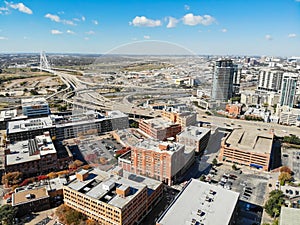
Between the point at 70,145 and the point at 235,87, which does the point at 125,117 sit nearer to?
the point at 70,145

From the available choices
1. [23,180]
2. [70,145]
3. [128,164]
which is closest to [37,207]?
[23,180]

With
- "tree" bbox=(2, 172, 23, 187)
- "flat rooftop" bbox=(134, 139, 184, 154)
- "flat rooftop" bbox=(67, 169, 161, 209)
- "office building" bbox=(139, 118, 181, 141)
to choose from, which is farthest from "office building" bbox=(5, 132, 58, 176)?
"office building" bbox=(139, 118, 181, 141)

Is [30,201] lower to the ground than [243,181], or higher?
higher

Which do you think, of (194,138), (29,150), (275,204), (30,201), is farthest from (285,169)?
(29,150)

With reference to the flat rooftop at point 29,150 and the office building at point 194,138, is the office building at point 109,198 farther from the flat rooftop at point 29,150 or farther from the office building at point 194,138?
the office building at point 194,138

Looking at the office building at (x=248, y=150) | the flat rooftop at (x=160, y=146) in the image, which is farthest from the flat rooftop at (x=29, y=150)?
the office building at (x=248, y=150)

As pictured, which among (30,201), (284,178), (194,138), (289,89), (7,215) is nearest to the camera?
(7,215)

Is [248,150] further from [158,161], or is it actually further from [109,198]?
[109,198]
